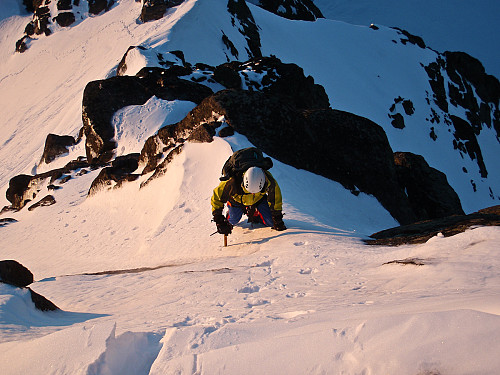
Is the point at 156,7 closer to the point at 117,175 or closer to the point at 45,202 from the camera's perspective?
the point at 45,202

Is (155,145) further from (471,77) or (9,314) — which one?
(471,77)

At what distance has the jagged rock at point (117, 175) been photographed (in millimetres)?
12352

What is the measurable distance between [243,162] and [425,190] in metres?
9.93

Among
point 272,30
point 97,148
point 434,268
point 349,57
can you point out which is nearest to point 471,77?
point 349,57

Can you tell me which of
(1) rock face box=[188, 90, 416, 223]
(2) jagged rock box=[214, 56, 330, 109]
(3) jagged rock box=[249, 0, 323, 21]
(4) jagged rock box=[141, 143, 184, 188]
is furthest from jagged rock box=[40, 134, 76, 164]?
(3) jagged rock box=[249, 0, 323, 21]

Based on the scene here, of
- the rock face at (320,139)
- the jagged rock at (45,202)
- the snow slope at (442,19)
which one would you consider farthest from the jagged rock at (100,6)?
the snow slope at (442,19)

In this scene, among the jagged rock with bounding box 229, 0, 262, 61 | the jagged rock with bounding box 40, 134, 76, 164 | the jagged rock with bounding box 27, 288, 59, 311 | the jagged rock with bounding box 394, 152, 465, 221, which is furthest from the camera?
the jagged rock with bounding box 229, 0, 262, 61

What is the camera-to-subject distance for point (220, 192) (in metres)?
6.79

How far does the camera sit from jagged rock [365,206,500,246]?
17.5 feet

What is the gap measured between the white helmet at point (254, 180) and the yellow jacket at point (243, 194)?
0.31m

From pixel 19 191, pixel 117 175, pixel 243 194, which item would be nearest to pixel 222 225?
pixel 243 194

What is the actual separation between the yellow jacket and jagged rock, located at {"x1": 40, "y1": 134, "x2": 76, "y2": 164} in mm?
17560

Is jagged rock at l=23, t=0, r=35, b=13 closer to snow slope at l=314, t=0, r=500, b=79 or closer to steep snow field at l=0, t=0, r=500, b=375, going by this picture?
steep snow field at l=0, t=0, r=500, b=375

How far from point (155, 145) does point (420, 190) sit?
9.46 meters
